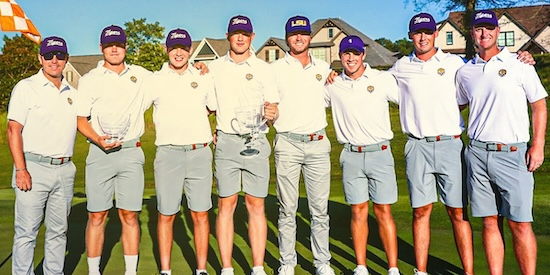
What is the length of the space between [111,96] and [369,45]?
47.5 m

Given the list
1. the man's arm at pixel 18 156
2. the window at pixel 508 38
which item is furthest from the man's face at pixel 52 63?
the window at pixel 508 38

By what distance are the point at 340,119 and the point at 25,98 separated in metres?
2.46

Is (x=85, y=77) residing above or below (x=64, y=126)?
above

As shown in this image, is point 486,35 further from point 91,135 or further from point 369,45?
point 369,45

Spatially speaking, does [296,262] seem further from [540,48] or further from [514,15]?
[514,15]

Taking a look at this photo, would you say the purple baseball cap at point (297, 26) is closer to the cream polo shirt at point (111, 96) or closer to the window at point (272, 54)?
the cream polo shirt at point (111, 96)

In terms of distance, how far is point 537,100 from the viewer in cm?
406

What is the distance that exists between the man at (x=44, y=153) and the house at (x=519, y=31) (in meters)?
44.1

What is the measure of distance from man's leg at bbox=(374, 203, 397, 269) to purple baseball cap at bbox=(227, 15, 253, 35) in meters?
1.78

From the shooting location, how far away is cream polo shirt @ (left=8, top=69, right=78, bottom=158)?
4254mm

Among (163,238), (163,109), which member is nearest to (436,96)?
(163,109)

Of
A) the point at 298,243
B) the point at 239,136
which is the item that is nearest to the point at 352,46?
the point at 239,136

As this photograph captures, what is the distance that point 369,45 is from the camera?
5019cm

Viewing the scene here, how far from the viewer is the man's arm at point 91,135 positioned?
4.27m
